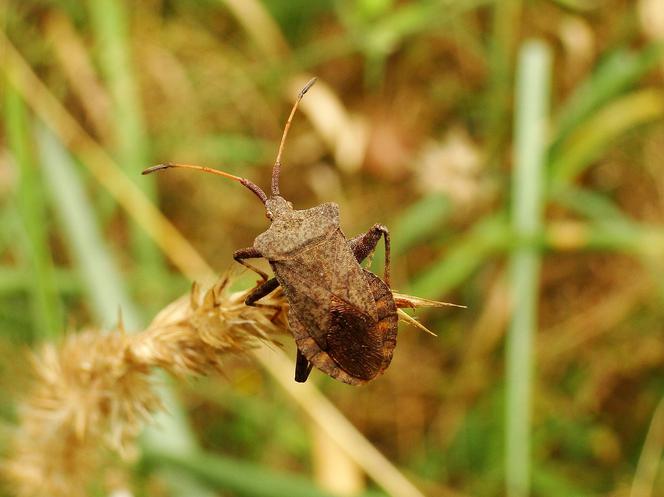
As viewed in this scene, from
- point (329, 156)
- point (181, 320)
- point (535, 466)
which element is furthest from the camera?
point (329, 156)

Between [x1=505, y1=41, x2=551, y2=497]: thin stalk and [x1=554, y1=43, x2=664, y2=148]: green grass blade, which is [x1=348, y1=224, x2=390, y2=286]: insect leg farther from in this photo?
[x1=554, y1=43, x2=664, y2=148]: green grass blade

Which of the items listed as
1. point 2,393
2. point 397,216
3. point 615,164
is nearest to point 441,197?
point 397,216

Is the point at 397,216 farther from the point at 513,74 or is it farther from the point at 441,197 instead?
the point at 513,74

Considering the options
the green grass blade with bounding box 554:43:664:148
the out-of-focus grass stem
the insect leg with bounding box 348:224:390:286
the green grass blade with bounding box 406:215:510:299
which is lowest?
the insect leg with bounding box 348:224:390:286

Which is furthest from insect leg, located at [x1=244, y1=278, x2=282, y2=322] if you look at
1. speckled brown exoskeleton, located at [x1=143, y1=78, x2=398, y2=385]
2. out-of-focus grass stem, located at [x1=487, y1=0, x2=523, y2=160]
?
out-of-focus grass stem, located at [x1=487, y1=0, x2=523, y2=160]

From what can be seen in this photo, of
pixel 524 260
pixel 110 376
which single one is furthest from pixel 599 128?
pixel 110 376

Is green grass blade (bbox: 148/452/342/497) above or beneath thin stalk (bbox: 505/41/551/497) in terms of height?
beneath

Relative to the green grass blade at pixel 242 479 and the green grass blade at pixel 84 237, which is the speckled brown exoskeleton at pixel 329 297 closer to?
the green grass blade at pixel 242 479
